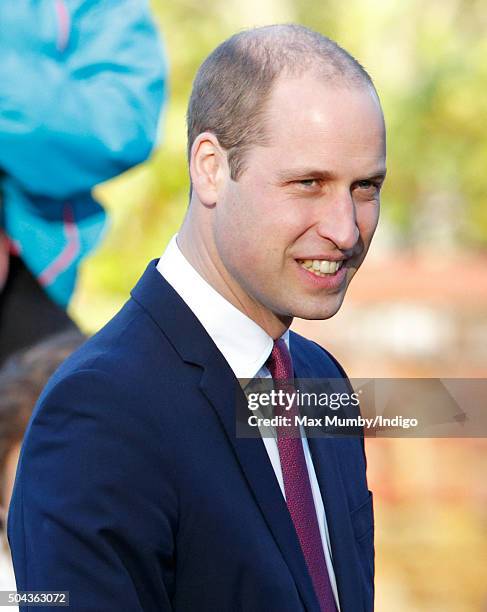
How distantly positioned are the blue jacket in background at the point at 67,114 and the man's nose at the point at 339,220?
4.10 ft

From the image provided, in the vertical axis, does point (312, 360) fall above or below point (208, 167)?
below

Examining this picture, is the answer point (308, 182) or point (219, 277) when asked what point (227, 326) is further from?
point (308, 182)

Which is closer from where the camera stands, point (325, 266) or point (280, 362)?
point (325, 266)

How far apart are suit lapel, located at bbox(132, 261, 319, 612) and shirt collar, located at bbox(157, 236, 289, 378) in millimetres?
21

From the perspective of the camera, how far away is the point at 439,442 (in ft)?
15.7

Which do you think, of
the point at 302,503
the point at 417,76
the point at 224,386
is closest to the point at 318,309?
the point at 224,386

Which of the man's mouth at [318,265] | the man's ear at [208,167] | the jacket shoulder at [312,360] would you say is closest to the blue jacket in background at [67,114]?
the jacket shoulder at [312,360]

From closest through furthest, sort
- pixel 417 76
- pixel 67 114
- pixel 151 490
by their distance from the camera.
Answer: pixel 151 490
pixel 67 114
pixel 417 76

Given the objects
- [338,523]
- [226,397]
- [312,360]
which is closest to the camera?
[226,397]

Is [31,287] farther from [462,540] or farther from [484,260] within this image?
[484,260]

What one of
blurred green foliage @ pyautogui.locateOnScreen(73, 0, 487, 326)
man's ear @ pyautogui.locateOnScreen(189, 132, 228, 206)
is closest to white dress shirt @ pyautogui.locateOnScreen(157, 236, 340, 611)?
man's ear @ pyautogui.locateOnScreen(189, 132, 228, 206)

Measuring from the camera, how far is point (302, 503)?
1556mm

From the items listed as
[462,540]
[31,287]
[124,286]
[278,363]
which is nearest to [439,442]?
[462,540]

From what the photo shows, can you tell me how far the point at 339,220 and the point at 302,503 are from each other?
39 centimetres
